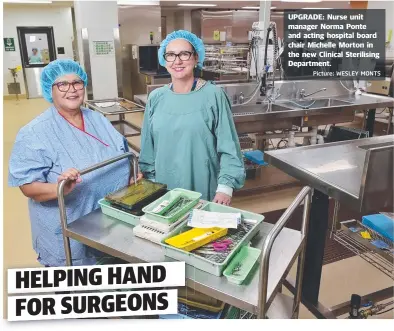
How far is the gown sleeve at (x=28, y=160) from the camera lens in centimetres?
116

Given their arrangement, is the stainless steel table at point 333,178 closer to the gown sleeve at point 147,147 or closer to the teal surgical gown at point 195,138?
the teal surgical gown at point 195,138

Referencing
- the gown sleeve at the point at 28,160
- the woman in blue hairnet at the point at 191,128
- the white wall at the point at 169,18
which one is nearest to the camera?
the gown sleeve at the point at 28,160

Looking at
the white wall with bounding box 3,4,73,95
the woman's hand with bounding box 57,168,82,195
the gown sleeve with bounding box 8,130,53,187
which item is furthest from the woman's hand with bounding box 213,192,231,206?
the white wall with bounding box 3,4,73,95

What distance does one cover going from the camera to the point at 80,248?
1274mm

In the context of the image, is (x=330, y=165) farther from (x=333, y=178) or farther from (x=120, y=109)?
(x=120, y=109)

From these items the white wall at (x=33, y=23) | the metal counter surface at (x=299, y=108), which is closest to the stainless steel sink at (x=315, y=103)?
the metal counter surface at (x=299, y=108)

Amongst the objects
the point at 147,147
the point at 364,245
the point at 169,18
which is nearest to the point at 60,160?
the point at 147,147

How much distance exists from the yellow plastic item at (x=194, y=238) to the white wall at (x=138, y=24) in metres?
5.34

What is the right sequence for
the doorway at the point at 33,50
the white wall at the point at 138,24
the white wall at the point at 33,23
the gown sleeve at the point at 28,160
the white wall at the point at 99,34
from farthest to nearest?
the doorway at the point at 33,50, the white wall at the point at 33,23, the white wall at the point at 138,24, the white wall at the point at 99,34, the gown sleeve at the point at 28,160

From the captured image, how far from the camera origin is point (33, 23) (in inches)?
288

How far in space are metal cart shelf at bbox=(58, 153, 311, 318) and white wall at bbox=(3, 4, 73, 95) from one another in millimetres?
7104

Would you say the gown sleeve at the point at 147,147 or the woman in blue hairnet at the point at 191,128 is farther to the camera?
the gown sleeve at the point at 147,147

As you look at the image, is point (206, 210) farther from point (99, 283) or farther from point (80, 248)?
point (80, 248)

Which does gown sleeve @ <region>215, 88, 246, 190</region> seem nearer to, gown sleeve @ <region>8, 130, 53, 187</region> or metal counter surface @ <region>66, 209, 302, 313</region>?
metal counter surface @ <region>66, 209, 302, 313</region>
